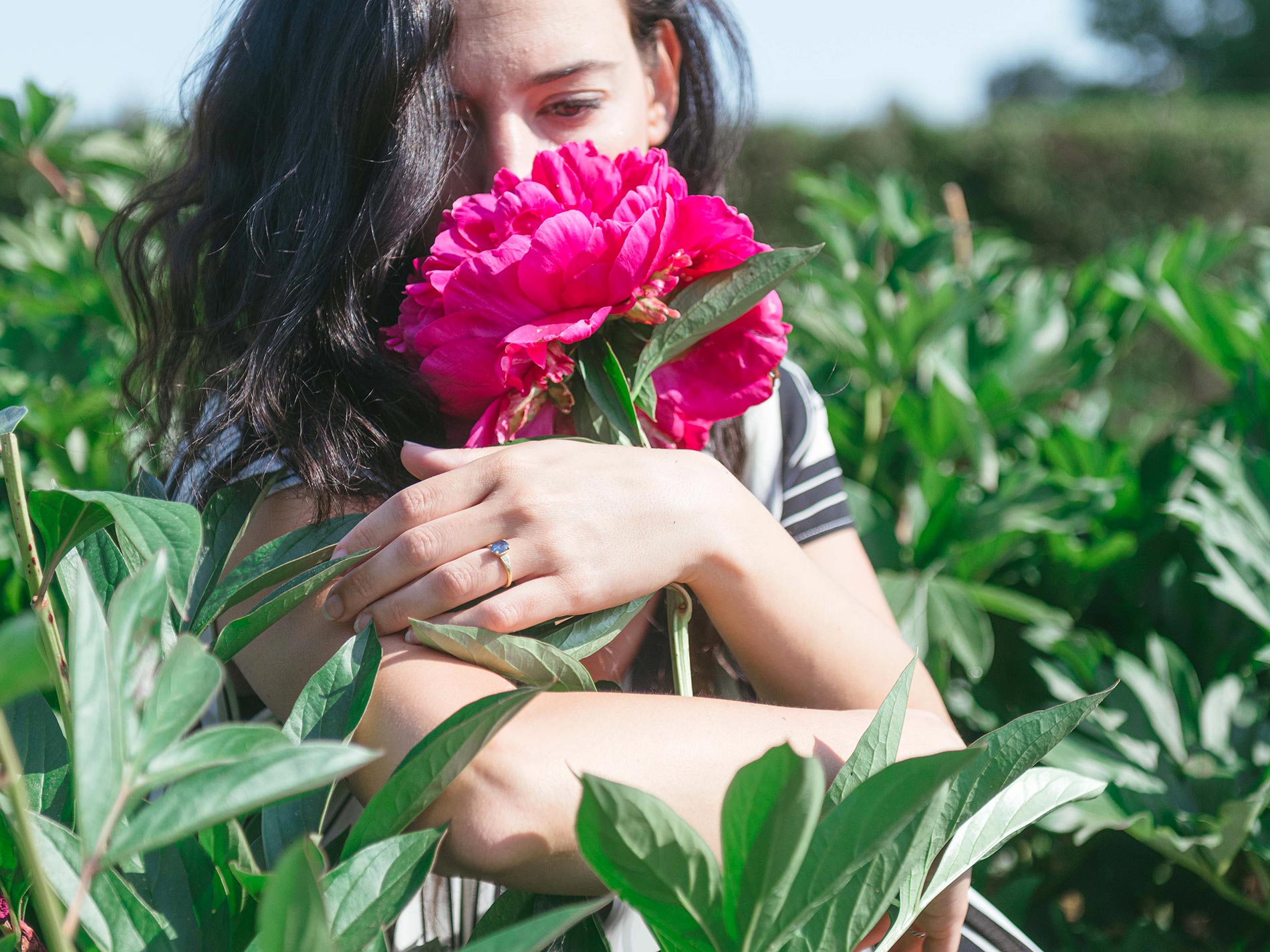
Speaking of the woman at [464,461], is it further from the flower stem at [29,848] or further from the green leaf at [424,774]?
the flower stem at [29,848]

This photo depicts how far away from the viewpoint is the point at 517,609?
2.32 feet

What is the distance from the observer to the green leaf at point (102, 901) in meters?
0.44

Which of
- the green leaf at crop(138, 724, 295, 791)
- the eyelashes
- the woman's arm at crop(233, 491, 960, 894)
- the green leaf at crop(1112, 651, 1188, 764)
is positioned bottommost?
the green leaf at crop(1112, 651, 1188, 764)

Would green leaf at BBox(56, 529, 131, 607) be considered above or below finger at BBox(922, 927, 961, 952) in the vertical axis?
above

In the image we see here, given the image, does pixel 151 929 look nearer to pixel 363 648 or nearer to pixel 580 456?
pixel 363 648

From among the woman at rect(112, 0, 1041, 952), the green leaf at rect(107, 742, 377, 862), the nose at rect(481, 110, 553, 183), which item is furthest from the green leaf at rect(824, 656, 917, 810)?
the nose at rect(481, 110, 553, 183)

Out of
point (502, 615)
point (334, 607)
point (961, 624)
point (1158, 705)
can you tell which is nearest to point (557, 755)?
point (502, 615)

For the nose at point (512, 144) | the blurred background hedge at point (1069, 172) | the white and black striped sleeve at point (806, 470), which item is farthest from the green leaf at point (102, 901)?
the blurred background hedge at point (1069, 172)

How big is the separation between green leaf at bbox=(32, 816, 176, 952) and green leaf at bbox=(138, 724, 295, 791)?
0.36ft

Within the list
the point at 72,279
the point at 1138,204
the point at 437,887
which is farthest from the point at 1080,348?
the point at 1138,204

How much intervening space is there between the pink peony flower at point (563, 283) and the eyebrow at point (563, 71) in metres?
0.22

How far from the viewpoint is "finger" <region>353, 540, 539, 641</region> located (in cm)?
71

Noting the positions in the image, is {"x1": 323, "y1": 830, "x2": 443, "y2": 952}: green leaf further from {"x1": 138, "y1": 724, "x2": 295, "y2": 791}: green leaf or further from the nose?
the nose

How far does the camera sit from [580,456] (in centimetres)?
77
